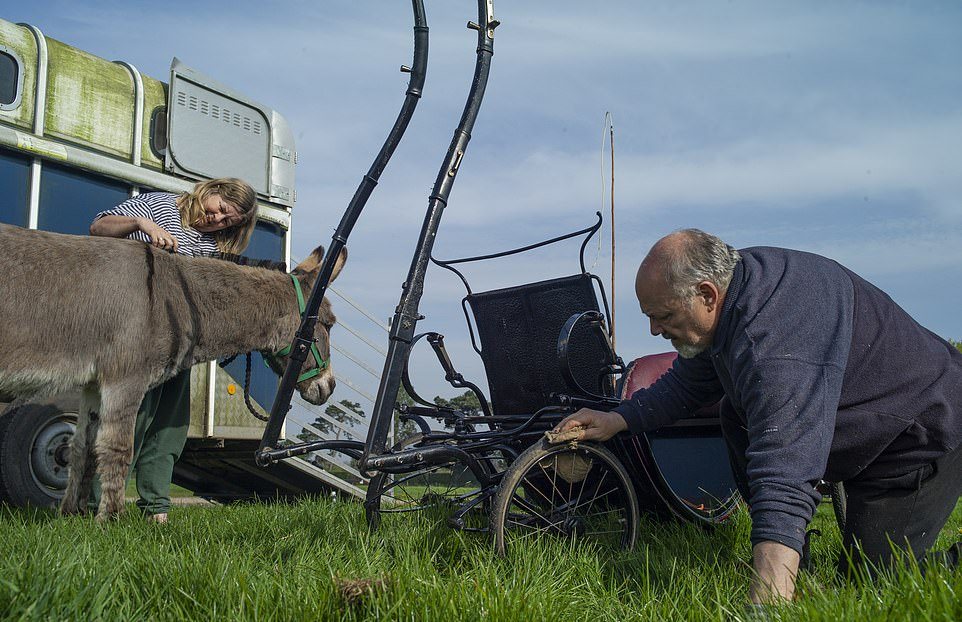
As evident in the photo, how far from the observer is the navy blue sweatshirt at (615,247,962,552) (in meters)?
2.30

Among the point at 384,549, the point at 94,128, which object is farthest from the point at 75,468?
the point at 94,128

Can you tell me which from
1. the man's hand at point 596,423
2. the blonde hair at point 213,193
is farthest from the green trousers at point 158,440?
Result: the man's hand at point 596,423

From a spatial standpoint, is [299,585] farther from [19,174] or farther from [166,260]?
[19,174]

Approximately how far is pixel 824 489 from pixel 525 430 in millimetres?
1731

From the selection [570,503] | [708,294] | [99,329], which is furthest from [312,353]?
[708,294]

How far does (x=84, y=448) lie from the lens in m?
4.55

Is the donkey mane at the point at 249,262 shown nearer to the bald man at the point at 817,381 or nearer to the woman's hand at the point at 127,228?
the woman's hand at the point at 127,228

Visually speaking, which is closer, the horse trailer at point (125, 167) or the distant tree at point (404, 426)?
the distant tree at point (404, 426)

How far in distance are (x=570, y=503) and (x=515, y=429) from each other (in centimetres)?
41

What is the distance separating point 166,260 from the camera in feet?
15.6

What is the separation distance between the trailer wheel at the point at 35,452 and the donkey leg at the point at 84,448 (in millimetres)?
1075

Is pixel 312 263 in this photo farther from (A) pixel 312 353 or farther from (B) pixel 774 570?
(B) pixel 774 570

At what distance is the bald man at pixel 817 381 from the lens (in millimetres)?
2322

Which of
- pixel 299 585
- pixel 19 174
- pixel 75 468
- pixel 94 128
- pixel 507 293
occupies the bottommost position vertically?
pixel 75 468
